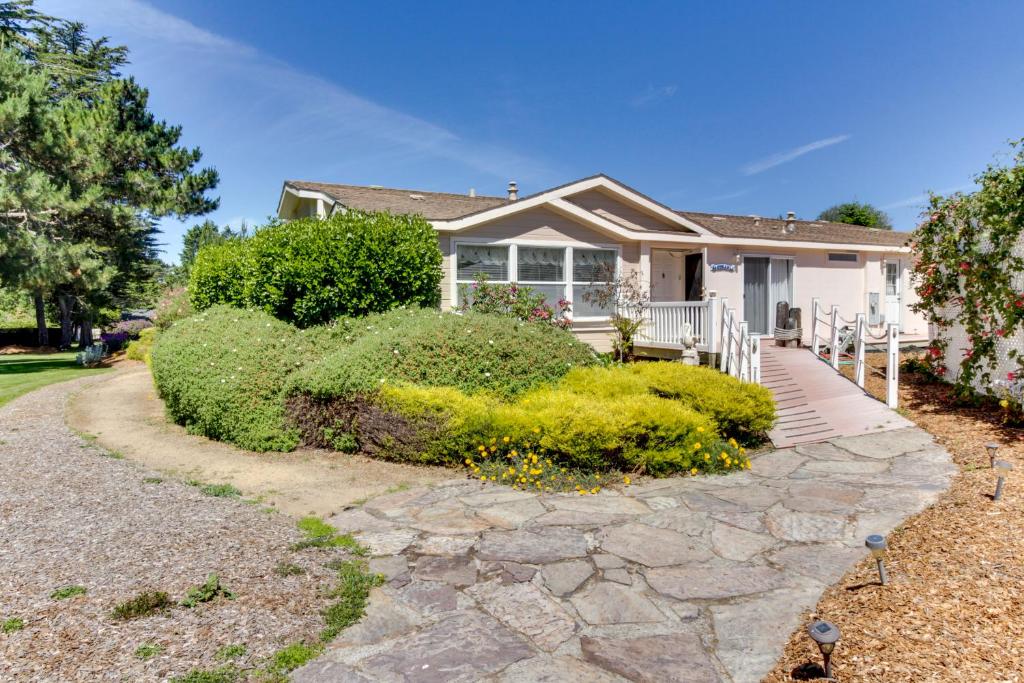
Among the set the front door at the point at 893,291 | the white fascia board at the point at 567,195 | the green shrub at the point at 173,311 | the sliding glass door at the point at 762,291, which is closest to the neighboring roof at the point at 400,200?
the white fascia board at the point at 567,195

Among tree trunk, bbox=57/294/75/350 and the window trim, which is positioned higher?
the window trim

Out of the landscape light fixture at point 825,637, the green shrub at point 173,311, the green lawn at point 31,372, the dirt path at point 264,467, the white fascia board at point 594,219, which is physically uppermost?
the white fascia board at point 594,219

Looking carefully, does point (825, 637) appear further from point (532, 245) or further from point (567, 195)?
point (567, 195)

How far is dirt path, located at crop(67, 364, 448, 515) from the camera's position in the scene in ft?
18.6

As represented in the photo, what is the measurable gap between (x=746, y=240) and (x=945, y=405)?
6.40 m

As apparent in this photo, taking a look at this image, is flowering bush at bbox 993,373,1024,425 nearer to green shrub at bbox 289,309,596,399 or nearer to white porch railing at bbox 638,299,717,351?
white porch railing at bbox 638,299,717,351

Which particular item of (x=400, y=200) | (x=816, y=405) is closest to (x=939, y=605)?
(x=816, y=405)

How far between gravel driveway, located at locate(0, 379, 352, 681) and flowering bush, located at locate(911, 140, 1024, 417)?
31.0 feet

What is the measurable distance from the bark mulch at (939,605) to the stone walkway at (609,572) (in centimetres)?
18

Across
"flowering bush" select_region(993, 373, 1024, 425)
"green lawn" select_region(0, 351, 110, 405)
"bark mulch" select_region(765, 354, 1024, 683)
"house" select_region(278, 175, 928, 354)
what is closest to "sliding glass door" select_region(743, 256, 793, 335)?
"house" select_region(278, 175, 928, 354)

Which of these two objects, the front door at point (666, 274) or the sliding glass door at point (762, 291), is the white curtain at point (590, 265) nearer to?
the front door at point (666, 274)

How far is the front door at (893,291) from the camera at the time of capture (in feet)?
57.8

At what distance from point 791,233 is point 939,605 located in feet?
51.7

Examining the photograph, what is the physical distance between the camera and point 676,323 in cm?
1218
